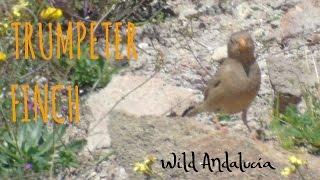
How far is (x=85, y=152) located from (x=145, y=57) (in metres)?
1.14

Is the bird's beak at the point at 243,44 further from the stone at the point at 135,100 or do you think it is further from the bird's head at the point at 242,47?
the stone at the point at 135,100

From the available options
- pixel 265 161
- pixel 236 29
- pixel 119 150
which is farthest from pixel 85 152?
pixel 236 29

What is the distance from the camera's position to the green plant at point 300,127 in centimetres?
480

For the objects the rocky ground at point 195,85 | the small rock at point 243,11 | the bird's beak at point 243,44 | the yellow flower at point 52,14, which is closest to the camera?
the yellow flower at point 52,14

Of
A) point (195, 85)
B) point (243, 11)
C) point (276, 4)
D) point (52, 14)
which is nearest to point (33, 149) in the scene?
point (52, 14)

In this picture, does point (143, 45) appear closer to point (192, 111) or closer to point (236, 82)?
point (192, 111)

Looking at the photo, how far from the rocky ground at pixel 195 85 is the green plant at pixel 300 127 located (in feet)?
0.28

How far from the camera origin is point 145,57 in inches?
230

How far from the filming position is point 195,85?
5621mm

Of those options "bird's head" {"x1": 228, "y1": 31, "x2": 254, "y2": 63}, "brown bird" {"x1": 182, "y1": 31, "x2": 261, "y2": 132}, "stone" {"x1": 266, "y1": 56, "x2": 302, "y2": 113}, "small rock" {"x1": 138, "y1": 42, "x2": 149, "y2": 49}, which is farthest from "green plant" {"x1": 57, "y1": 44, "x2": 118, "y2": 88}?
"stone" {"x1": 266, "y1": 56, "x2": 302, "y2": 113}

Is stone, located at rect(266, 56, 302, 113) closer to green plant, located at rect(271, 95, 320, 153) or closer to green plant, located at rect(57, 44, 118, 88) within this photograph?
green plant, located at rect(271, 95, 320, 153)

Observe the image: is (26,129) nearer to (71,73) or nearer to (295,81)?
(71,73)

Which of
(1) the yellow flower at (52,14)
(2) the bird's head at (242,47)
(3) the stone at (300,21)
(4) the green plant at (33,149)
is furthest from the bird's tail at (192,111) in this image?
(1) the yellow flower at (52,14)

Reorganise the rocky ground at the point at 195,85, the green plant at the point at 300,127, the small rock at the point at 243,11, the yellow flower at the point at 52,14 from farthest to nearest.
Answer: the small rock at the point at 243,11
the green plant at the point at 300,127
the rocky ground at the point at 195,85
the yellow flower at the point at 52,14
